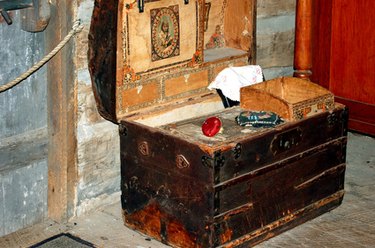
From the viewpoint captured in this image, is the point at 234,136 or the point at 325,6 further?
the point at 325,6

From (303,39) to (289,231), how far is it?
110cm

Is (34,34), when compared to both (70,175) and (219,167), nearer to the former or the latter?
(70,175)

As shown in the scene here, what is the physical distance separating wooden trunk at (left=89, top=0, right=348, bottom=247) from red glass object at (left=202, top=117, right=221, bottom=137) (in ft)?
0.16

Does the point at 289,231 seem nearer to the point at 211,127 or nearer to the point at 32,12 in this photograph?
the point at 211,127

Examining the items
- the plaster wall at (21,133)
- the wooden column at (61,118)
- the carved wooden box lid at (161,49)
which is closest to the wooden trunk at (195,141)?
the carved wooden box lid at (161,49)

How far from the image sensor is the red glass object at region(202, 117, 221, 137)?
444 centimetres

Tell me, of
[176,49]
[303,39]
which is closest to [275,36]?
[303,39]

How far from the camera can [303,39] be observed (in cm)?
507

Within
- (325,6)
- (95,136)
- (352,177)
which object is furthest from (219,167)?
(325,6)

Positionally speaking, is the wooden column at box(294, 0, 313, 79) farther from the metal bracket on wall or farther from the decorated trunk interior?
the metal bracket on wall

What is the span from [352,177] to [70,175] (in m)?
1.80

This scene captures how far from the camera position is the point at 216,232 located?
14.3 ft

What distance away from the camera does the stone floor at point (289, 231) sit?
462cm

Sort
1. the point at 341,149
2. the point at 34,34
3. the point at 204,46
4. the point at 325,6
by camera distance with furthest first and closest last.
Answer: the point at 325,6
the point at 204,46
the point at 341,149
the point at 34,34
